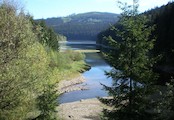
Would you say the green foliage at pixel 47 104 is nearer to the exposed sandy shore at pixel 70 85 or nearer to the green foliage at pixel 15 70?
the green foliage at pixel 15 70

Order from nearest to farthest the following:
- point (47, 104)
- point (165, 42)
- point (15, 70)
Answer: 1. point (15, 70)
2. point (47, 104)
3. point (165, 42)

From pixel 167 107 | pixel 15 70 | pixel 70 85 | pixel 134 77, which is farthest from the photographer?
pixel 70 85

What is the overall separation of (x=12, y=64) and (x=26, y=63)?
1228mm

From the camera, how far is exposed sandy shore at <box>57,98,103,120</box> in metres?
43.2

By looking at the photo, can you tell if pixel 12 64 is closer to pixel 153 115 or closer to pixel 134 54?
pixel 134 54

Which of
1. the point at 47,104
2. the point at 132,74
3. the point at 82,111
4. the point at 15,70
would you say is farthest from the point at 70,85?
the point at 132,74

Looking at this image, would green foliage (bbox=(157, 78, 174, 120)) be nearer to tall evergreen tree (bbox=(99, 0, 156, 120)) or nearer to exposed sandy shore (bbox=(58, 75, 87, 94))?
tall evergreen tree (bbox=(99, 0, 156, 120))

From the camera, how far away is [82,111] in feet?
155

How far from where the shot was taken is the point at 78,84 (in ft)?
261

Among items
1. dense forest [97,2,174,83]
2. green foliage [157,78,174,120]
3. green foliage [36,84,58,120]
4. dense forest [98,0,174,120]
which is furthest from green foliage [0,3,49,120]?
dense forest [97,2,174,83]

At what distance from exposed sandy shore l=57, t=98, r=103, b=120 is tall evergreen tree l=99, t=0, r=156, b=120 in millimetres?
21138

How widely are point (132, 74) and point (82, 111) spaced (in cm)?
2844

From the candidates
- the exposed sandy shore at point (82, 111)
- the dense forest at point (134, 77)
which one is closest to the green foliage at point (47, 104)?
the dense forest at point (134, 77)

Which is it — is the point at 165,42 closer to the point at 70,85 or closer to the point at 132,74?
the point at 70,85
